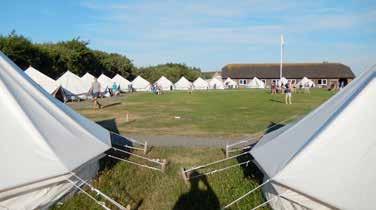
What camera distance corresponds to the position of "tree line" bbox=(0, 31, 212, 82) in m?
51.8

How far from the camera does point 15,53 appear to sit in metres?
50.8

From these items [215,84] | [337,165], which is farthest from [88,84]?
[215,84]

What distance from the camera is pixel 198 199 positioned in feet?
25.9

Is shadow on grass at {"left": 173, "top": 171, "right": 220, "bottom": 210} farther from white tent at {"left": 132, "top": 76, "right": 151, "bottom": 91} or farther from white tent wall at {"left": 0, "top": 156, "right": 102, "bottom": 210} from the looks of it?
white tent at {"left": 132, "top": 76, "right": 151, "bottom": 91}

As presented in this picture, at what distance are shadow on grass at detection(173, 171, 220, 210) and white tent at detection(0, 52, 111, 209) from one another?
1688mm

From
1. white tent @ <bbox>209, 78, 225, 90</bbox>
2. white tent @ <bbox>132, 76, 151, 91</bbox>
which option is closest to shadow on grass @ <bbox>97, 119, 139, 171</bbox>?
white tent @ <bbox>132, 76, 151, 91</bbox>

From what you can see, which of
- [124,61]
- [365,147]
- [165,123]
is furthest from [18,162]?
[124,61]

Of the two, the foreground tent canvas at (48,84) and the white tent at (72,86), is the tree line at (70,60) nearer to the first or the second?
the white tent at (72,86)

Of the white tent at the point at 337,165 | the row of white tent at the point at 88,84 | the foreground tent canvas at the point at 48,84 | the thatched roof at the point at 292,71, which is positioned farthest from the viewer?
the thatched roof at the point at 292,71

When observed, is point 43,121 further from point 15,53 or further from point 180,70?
point 180,70

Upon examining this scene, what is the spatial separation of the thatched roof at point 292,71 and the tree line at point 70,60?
1124 cm

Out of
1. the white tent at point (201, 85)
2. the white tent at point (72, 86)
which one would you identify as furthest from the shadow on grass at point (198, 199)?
the white tent at point (201, 85)

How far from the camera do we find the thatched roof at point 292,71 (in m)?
94.8

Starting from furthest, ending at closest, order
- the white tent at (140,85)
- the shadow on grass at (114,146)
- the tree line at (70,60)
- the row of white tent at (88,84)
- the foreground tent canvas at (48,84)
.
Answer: the white tent at (140,85), the tree line at (70,60), the row of white tent at (88,84), the foreground tent canvas at (48,84), the shadow on grass at (114,146)
